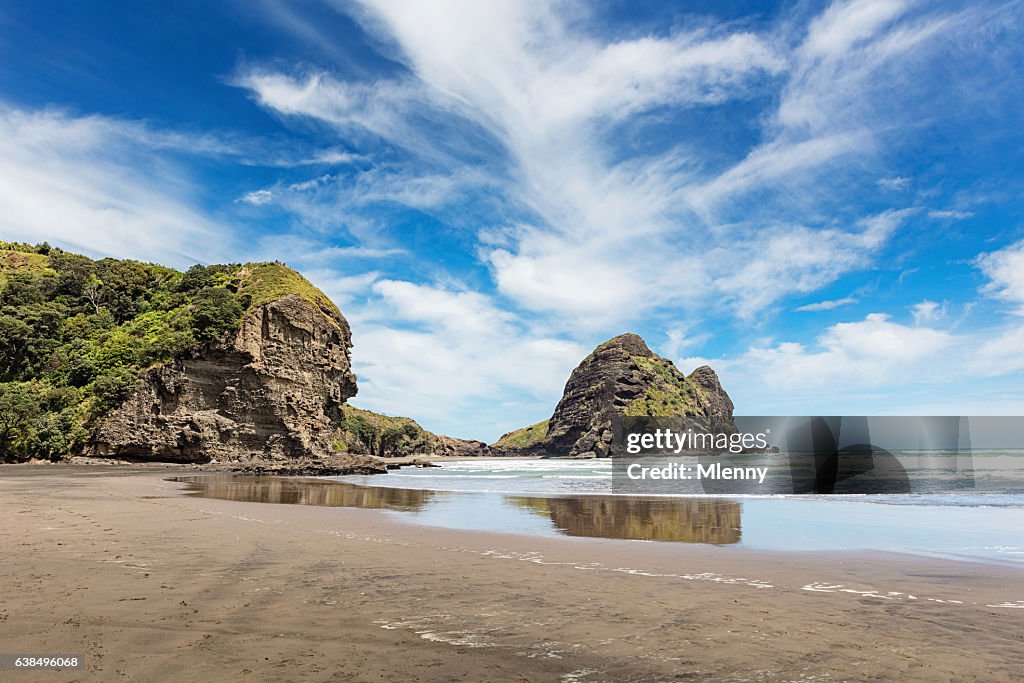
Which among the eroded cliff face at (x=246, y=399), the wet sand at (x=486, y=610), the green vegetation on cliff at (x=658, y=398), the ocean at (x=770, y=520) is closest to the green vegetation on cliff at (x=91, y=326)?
the eroded cliff face at (x=246, y=399)

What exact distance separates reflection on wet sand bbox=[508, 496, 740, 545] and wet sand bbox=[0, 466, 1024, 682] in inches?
71.8

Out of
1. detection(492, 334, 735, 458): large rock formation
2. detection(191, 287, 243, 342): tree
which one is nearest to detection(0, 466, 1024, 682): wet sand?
detection(191, 287, 243, 342): tree

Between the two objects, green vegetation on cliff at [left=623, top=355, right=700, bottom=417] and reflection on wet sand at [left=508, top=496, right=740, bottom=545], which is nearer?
reflection on wet sand at [left=508, top=496, right=740, bottom=545]

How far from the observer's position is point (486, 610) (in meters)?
6.93

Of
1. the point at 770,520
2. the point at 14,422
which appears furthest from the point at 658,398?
the point at 770,520

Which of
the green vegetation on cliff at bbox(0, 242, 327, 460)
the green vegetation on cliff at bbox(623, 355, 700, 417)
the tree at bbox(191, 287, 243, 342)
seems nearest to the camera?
the green vegetation on cliff at bbox(0, 242, 327, 460)

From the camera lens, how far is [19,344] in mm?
56219

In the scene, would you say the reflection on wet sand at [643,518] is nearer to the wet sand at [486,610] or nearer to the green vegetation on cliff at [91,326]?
the wet sand at [486,610]

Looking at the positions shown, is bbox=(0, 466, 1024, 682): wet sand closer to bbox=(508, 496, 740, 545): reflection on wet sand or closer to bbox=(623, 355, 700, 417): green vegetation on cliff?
bbox=(508, 496, 740, 545): reflection on wet sand

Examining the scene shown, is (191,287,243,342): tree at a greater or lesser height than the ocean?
greater

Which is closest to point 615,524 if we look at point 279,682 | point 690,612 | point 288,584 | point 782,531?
point 782,531

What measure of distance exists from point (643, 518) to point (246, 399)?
167 feet

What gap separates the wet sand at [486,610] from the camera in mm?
5043

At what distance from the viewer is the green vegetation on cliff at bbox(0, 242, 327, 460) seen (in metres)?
47.8
